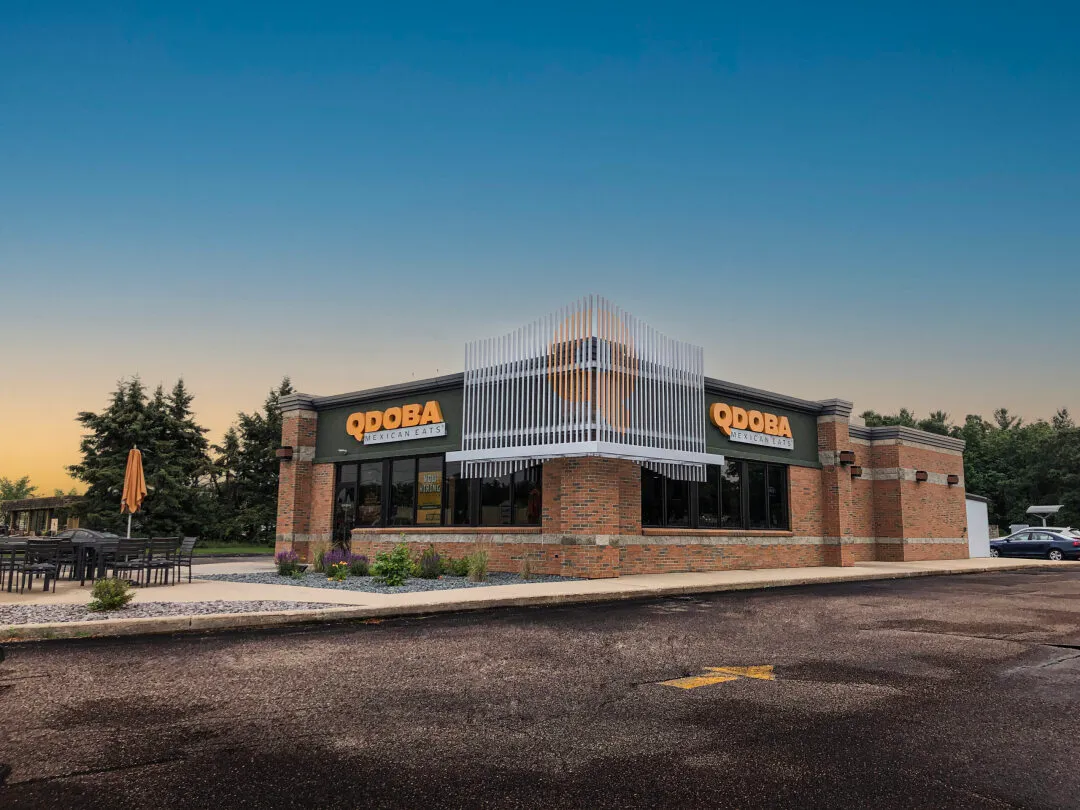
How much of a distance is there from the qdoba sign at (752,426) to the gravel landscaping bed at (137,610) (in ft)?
43.1

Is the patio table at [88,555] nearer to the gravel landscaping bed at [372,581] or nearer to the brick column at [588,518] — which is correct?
the gravel landscaping bed at [372,581]

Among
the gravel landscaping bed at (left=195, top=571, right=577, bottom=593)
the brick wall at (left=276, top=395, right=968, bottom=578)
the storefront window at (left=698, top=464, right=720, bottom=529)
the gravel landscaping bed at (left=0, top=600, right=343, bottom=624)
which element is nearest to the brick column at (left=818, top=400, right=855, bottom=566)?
the brick wall at (left=276, top=395, right=968, bottom=578)

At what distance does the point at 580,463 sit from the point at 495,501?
10.7ft

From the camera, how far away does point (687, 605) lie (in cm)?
1395

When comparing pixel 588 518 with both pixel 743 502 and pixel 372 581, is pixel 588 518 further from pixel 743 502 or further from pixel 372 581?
pixel 743 502

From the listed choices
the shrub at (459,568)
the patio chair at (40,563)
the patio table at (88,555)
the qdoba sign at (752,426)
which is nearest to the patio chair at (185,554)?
the patio table at (88,555)

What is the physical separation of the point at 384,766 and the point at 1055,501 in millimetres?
77946

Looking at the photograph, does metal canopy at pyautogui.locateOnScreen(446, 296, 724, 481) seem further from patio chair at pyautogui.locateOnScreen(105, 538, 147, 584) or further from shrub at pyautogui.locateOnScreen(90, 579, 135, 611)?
shrub at pyautogui.locateOnScreen(90, 579, 135, 611)

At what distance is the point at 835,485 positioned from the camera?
83.0ft

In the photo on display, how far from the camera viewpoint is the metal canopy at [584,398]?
1792cm

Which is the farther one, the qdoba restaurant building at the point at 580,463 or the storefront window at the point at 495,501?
the storefront window at the point at 495,501

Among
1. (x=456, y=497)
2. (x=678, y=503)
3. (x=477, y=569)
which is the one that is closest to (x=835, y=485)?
(x=678, y=503)

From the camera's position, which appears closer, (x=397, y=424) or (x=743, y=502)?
(x=397, y=424)

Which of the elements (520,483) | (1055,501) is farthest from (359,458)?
(1055,501)
